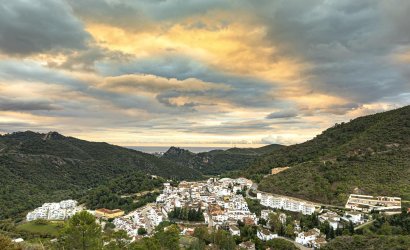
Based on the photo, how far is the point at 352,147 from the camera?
6119 centimetres

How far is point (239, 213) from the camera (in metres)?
47.0

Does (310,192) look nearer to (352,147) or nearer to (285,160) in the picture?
(352,147)

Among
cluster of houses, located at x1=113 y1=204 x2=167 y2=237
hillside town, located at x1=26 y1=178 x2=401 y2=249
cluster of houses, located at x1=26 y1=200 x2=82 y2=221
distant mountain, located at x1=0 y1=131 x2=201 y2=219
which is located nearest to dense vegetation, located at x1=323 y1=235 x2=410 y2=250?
hillside town, located at x1=26 y1=178 x2=401 y2=249

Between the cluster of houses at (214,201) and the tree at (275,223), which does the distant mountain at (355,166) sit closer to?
the cluster of houses at (214,201)

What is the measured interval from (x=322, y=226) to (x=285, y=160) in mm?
35768

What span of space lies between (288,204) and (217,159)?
123095 millimetres

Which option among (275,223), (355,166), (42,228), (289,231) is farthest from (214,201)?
(42,228)

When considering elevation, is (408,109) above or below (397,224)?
above

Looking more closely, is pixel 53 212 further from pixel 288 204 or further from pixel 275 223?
pixel 288 204

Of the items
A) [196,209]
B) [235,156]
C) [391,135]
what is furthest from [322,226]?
[235,156]

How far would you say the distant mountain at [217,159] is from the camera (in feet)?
490

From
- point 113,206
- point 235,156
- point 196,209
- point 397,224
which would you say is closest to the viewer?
point 397,224

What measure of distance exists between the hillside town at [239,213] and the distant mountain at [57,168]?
807 inches

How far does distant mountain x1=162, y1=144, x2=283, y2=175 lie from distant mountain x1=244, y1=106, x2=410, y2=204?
238 ft
